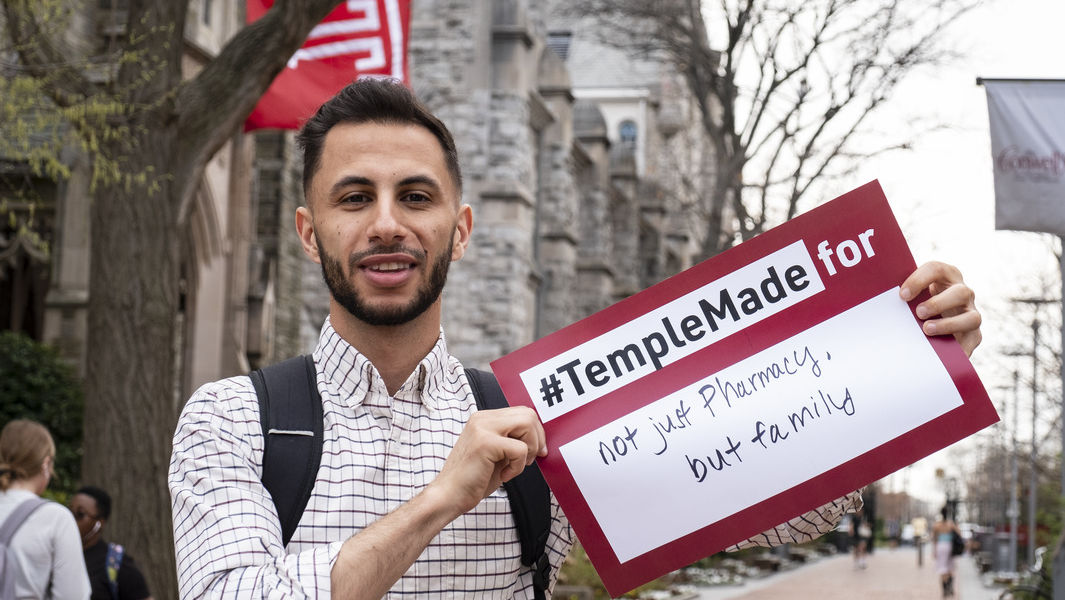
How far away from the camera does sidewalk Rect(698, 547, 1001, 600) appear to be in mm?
22781

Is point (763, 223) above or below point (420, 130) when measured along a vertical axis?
above

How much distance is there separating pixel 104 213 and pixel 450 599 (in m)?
7.78

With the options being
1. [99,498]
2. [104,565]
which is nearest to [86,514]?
[99,498]

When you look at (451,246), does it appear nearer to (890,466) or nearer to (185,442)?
(185,442)

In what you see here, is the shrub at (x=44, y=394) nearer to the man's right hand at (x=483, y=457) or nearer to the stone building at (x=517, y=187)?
the stone building at (x=517, y=187)

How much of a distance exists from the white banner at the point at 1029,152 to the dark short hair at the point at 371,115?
774 centimetres

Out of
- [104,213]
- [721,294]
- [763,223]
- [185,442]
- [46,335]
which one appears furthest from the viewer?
[763,223]

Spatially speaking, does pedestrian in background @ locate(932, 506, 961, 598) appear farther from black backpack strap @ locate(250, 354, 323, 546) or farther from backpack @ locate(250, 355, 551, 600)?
black backpack strap @ locate(250, 354, 323, 546)

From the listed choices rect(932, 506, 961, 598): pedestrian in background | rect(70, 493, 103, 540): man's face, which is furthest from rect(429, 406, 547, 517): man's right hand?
rect(932, 506, 961, 598): pedestrian in background

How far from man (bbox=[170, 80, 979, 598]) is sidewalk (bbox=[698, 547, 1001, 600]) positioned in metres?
18.4

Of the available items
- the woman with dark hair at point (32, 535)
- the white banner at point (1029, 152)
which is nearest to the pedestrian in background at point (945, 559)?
the white banner at point (1029, 152)

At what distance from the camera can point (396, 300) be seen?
7.89ft

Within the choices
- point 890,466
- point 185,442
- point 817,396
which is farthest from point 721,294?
point 185,442

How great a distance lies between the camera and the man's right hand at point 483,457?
6.99 feet
